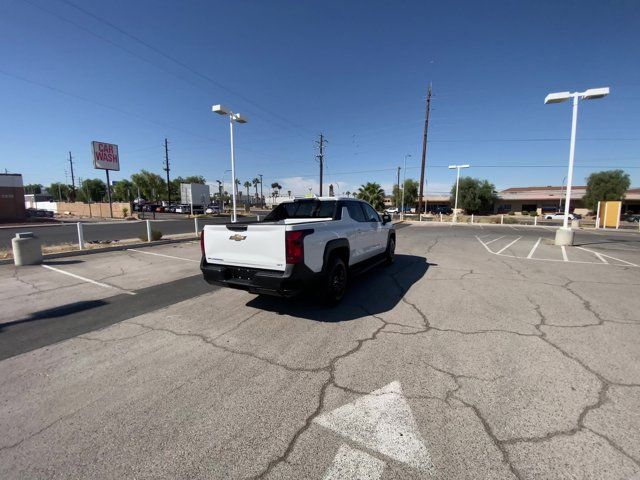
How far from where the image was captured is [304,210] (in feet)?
21.1

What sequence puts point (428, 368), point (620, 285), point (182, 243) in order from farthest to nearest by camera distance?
point (182, 243)
point (620, 285)
point (428, 368)

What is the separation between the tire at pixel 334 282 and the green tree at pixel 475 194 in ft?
200

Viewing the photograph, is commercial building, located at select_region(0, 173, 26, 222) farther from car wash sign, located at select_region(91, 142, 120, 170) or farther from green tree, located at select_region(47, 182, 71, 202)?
green tree, located at select_region(47, 182, 71, 202)

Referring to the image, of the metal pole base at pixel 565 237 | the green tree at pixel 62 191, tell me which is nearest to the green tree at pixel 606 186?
the metal pole base at pixel 565 237

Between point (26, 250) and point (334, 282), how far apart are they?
9.46 m

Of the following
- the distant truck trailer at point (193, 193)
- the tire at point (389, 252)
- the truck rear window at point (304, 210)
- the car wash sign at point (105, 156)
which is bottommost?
the tire at point (389, 252)

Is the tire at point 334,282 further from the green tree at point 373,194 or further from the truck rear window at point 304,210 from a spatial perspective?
the green tree at point 373,194

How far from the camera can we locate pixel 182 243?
1367 cm

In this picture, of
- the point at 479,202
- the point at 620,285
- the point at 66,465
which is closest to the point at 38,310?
the point at 66,465

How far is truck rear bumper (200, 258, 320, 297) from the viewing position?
4.14 metres

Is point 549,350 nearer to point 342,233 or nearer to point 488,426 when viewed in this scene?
point 488,426

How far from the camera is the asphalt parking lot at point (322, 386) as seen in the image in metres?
2.08

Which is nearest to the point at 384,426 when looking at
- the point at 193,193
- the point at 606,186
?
the point at 193,193

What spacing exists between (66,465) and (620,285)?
9.50 meters
